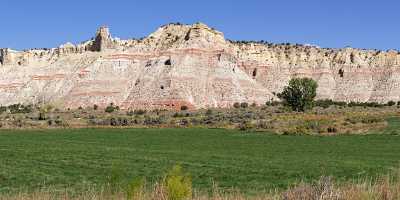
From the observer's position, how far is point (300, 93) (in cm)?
8481

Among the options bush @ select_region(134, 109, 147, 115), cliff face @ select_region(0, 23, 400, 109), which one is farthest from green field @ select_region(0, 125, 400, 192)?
cliff face @ select_region(0, 23, 400, 109)

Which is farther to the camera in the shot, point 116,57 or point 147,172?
point 116,57

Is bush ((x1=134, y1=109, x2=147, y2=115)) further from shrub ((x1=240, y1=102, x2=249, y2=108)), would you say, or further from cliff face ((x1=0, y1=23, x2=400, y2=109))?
shrub ((x1=240, y1=102, x2=249, y2=108))

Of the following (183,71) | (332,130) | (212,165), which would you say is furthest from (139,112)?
(212,165)

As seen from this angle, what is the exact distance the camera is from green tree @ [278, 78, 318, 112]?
8406cm

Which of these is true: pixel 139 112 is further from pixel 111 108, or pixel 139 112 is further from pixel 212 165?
pixel 212 165

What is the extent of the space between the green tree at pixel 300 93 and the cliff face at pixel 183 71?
→ 18.4 meters

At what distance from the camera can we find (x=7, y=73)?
400 feet

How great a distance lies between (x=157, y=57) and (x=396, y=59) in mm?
48419

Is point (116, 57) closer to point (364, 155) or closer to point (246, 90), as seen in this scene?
point (246, 90)

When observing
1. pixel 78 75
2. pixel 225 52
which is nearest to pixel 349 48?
pixel 225 52

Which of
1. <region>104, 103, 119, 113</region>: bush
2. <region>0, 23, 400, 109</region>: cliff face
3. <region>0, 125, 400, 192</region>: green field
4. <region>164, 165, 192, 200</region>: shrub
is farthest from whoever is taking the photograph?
<region>0, 23, 400, 109</region>: cliff face

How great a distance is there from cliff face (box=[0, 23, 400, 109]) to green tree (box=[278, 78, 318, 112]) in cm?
1839

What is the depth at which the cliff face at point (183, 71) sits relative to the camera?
102 metres
